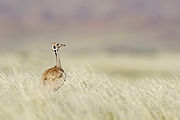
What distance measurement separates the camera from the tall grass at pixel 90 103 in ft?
20.4

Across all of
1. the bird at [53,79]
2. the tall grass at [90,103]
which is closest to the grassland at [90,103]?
the tall grass at [90,103]

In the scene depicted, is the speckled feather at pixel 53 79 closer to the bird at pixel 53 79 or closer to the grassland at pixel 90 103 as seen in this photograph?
the bird at pixel 53 79

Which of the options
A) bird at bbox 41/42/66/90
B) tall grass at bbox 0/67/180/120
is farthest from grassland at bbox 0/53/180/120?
bird at bbox 41/42/66/90

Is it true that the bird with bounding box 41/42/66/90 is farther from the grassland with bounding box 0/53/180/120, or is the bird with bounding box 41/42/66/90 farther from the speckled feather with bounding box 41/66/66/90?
the grassland with bounding box 0/53/180/120

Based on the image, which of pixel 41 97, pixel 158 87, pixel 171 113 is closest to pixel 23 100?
pixel 41 97

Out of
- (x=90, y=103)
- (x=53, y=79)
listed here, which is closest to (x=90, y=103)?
(x=90, y=103)

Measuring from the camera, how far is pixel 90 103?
22.6ft

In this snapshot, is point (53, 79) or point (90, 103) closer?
point (90, 103)

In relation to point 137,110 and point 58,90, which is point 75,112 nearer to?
point 137,110

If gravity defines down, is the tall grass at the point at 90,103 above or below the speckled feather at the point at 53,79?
below

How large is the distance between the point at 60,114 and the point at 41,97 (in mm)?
684

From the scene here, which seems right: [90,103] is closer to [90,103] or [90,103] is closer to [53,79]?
[90,103]

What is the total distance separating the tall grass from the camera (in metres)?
6.22

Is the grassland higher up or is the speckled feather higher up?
the speckled feather
